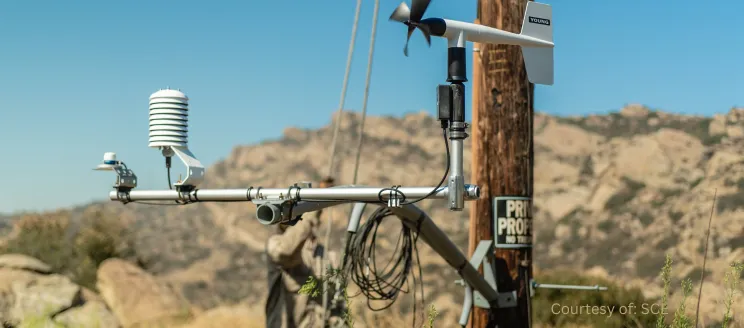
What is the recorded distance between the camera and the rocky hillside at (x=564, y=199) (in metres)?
33.7

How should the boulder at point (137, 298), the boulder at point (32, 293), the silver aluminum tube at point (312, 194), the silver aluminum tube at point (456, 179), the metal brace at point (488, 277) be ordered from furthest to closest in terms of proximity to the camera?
the boulder at point (137, 298), the boulder at point (32, 293), the metal brace at point (488, 277), the silver aluminum tube at point (312, 194), the silver aluminum tube at point (456, 179)

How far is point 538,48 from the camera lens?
5488mm

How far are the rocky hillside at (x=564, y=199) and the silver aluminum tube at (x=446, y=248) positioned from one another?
66.6 ft

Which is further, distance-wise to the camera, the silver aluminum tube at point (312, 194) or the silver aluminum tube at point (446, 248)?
the silver aluminum tube at point (446, 248)

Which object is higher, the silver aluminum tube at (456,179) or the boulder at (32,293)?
the silver aluminum tube at (456,179)

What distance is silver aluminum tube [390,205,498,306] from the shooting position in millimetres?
5839

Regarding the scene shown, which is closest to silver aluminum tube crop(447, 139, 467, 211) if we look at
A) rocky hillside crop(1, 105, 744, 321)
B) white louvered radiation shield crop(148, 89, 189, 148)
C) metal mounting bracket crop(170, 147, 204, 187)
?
metal mounting bracket crop(170, 147, 204, 187)

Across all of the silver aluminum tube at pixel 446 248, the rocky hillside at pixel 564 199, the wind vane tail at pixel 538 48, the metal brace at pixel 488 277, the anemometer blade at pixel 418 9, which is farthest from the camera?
the rocky hillside at pixel 564 199

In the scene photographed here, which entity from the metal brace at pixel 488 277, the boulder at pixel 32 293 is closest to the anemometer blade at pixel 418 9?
the metal brace at pixel 488 277

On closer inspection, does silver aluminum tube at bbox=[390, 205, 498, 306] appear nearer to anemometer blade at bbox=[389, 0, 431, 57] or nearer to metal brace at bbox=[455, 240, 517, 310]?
metal brace at bbox=[455, 240, 517, 310]

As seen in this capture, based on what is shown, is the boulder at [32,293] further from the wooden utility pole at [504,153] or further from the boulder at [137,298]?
the wooden utility pole at [504,153]

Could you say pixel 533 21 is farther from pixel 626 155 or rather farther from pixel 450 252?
pixel 626 155

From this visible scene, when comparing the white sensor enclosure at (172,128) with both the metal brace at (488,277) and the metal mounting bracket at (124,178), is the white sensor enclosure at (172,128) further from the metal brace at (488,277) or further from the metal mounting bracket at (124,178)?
the metal brace at (488,277)

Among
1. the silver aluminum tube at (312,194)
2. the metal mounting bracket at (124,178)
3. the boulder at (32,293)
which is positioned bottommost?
the boulder at (32,293)
